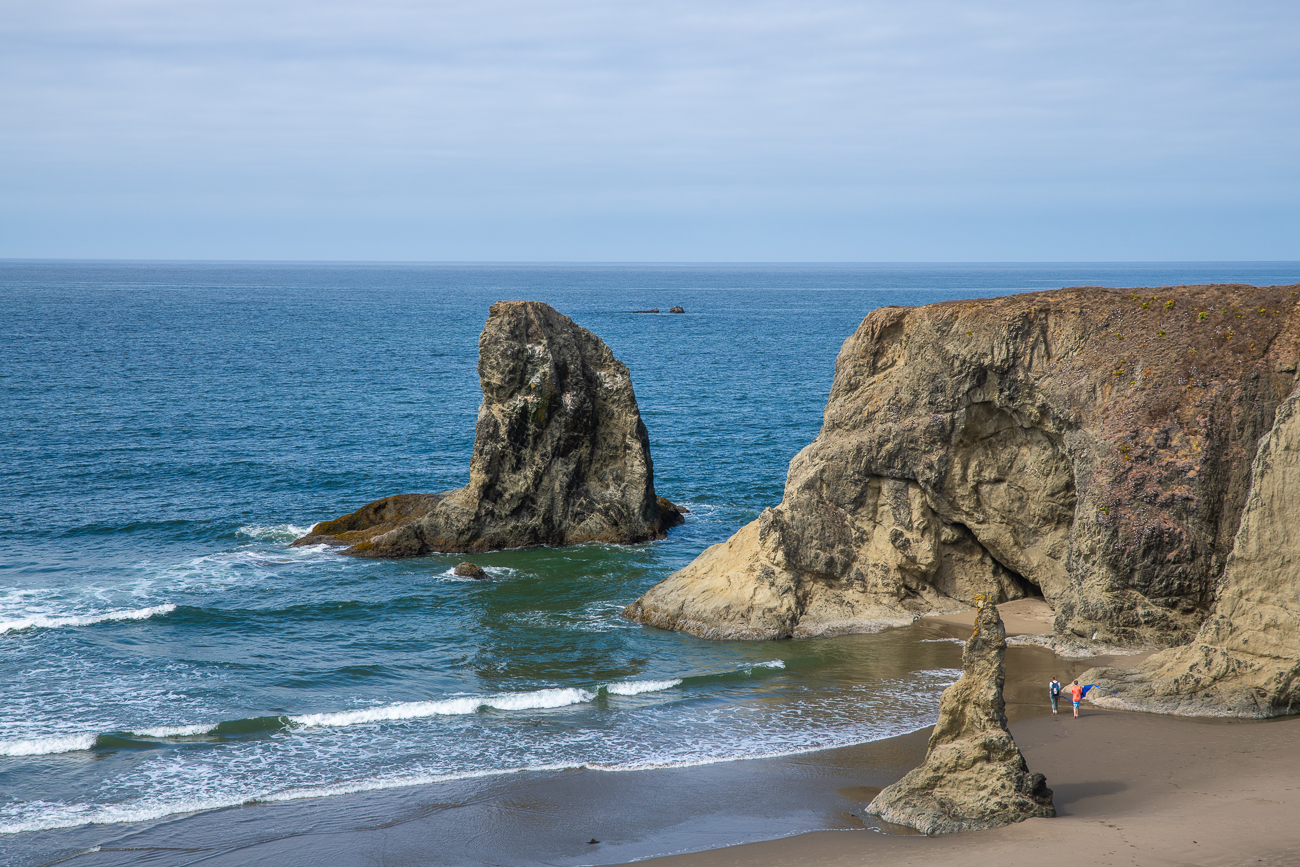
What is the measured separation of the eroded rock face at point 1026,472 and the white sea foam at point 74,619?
48.2 feet

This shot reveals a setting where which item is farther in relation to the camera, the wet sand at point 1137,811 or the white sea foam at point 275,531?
the white sea foam at point 275,531

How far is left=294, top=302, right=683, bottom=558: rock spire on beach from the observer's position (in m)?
37.8

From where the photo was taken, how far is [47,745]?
68.6 ft

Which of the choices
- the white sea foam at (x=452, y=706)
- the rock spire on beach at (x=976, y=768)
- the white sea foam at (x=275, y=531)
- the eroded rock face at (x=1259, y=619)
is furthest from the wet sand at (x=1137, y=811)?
the white sea foam at (x=275, y=531)

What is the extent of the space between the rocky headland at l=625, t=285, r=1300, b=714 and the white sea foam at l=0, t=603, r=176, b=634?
47.4 feet

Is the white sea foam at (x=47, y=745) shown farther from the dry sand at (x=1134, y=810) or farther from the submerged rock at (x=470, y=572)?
the submerged rock at (x=470, y=572)

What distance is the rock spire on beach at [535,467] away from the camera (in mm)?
37781

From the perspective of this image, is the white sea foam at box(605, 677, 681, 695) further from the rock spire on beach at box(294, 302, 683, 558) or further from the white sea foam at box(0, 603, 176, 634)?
the white sea foam at box(0, 603, 176, 634)

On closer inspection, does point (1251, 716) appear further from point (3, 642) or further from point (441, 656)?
point (3, 642)

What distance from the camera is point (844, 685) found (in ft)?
77.5

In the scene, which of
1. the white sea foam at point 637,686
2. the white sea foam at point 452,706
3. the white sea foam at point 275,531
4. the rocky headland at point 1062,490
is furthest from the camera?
the white sea foam at point 275,531

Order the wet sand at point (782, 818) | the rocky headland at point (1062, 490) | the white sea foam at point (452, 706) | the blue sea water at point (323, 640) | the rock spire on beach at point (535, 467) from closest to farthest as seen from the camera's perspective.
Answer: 1. the wet sand at point (782, 818)
2. the rocky headland at point (1062, 490)
3. the blue sea water at point (323, 640)
4. the white sea foam at point (452, 706)
5. the rock spire on beach at point (535, 467)

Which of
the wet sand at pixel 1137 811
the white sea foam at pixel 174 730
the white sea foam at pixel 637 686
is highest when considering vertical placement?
the wet sand at pixel 1137 811

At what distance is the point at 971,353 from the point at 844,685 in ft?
30.9
